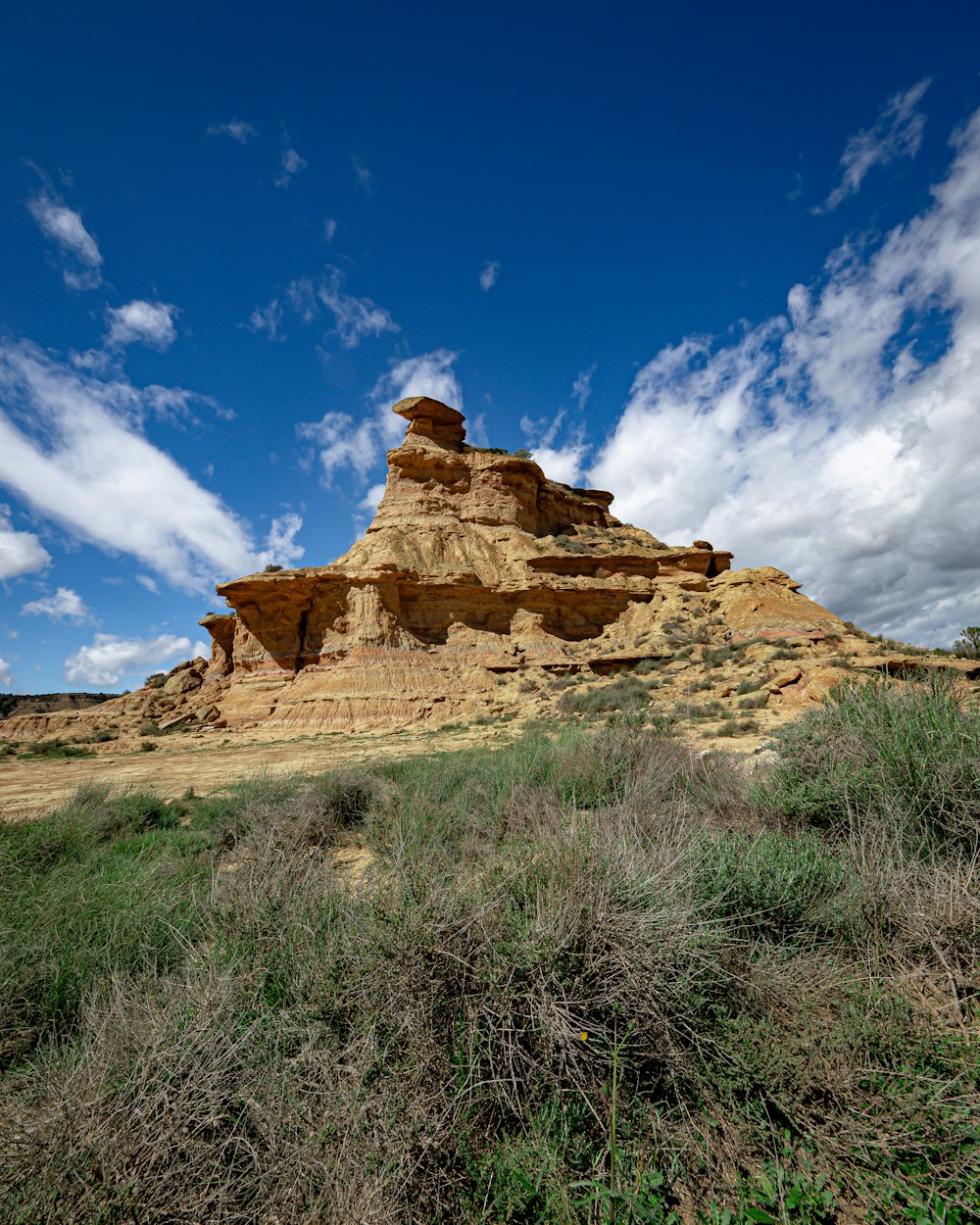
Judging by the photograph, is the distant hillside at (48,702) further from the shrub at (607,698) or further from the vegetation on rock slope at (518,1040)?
the vegetation on rock slope at (518,1040)

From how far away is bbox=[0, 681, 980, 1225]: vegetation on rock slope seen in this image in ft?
5.12

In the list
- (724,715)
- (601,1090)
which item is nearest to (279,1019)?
(601,1090)

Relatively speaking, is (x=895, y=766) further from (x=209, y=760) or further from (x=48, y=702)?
(x=48, y=702)

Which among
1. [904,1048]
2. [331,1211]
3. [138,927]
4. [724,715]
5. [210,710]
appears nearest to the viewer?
[331,1211]

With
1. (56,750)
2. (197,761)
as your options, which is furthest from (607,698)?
(56,750)

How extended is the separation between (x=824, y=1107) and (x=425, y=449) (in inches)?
1332

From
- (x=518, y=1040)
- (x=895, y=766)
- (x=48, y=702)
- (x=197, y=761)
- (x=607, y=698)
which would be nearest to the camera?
(x=518, y=1040)

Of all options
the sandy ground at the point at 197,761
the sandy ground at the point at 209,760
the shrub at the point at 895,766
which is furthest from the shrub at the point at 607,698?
the shrub at the point at 895,766

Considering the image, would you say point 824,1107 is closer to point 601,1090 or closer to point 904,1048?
point 904,1048

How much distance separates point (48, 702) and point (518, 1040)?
190 feet

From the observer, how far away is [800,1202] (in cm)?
167

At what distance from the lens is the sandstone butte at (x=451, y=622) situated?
23.5m

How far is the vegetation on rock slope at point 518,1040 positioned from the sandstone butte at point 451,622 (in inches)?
664

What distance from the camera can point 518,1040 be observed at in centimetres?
200
